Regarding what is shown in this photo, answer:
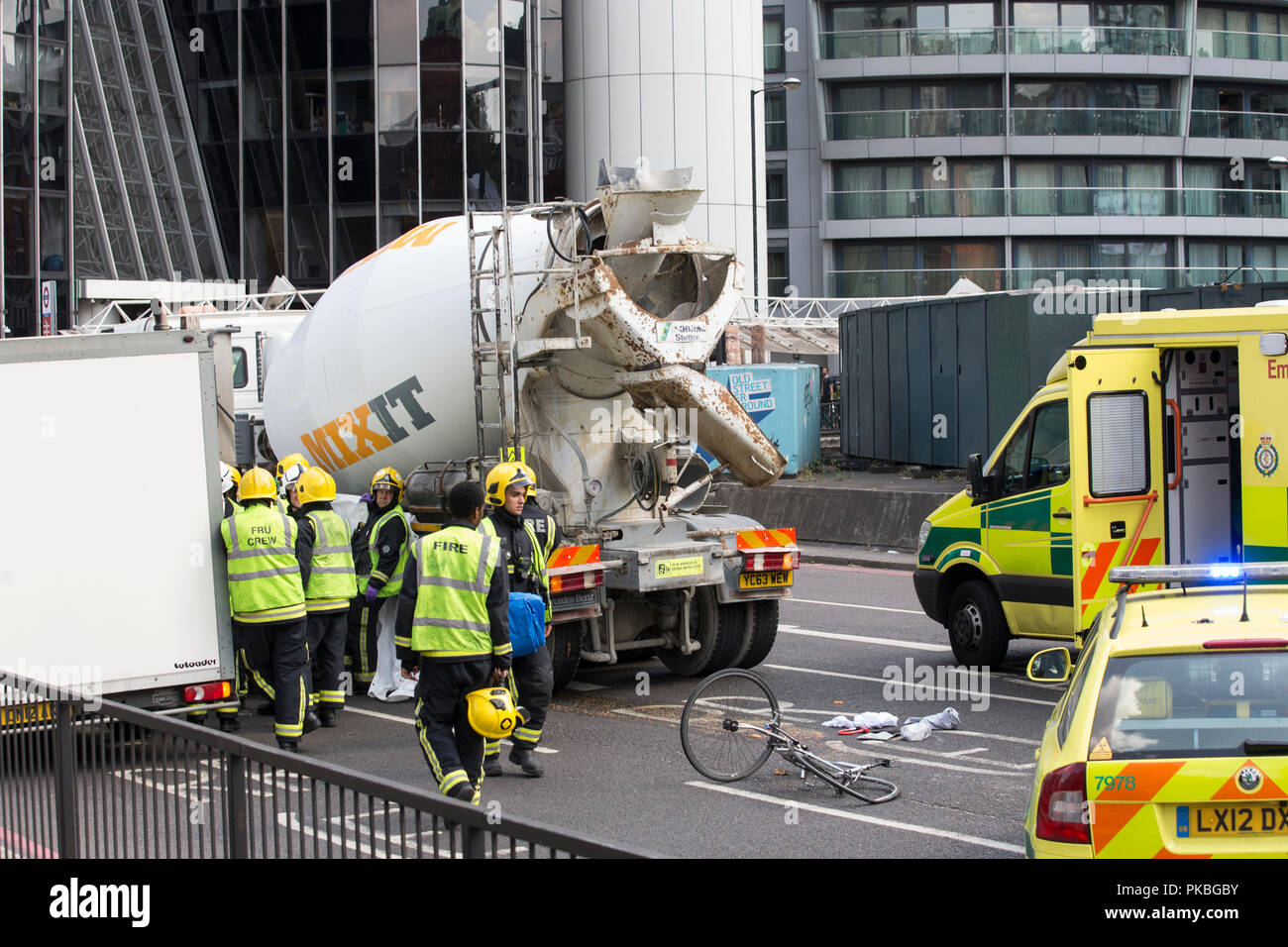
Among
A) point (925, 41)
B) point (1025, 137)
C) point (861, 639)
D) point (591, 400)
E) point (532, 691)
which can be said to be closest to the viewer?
point (532, 691)

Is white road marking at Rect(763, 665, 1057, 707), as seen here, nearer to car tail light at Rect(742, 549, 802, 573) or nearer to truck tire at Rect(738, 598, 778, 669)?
truck tire at Rect(738, 598, 778, 669)

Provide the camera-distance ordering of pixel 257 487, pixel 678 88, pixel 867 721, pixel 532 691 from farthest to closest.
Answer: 1. pixel 678 88
2. pixel 867 721
3. pixel 257 487
4. pixel 532 691

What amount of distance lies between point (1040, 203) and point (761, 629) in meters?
44.2

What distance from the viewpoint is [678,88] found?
141ft

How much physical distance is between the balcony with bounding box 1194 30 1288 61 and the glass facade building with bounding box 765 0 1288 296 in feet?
0.16

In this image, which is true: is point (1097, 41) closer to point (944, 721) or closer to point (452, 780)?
point (944, 721)

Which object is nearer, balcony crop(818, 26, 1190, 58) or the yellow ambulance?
the yellow ambulance

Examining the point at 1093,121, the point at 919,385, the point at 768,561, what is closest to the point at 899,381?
the point at 919,385

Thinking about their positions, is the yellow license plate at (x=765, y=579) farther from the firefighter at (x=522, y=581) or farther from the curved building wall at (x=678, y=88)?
the curved building wall at (x=678, y=88)

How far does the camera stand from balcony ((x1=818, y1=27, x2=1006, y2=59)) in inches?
2055

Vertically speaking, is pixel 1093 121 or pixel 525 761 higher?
pixel 1093 121

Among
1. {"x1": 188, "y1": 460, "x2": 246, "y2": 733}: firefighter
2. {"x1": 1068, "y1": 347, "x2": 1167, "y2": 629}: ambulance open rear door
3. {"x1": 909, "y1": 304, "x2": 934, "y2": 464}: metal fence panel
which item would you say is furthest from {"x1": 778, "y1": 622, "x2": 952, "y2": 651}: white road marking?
{"x1": 909, "y1": 304, "x2": 934, "y2": 464}: metal fence panel
